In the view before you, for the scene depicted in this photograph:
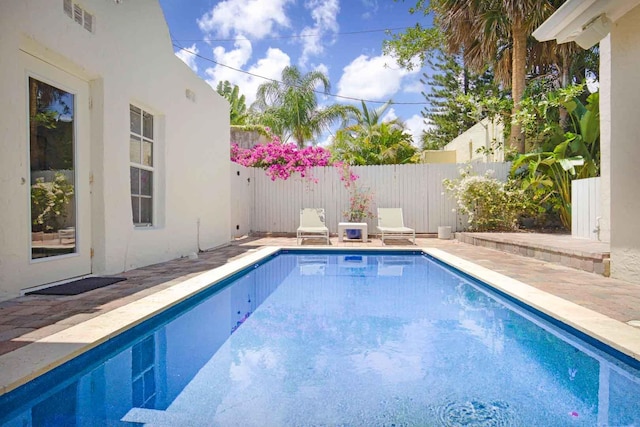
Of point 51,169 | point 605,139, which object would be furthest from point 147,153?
point 605,139

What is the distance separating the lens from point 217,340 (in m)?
3.45

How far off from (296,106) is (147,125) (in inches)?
683

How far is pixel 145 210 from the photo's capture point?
638 cm

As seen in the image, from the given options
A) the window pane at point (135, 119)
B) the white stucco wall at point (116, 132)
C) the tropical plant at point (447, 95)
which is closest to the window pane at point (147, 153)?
the white stucco wall at point (116, 132)

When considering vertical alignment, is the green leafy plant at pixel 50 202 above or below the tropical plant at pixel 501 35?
below

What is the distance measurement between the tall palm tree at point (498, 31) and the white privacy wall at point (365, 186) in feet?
8.17

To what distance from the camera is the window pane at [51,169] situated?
4.21 meters

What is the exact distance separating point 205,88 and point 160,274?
15.2 feet

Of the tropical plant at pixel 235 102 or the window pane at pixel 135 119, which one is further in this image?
the tropical plant at pixel 235 102

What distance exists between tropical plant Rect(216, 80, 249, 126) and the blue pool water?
77.3 feet

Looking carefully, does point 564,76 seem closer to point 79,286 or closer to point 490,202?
point 490,202

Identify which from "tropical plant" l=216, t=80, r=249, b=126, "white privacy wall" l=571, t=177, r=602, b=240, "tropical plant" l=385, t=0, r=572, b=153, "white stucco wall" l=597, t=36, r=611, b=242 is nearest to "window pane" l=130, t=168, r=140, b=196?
"white stucco wall" l=597, t=36, r=611, b=242

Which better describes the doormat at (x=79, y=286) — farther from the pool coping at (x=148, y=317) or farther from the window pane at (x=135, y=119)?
the window pane at (x=135, y=119)

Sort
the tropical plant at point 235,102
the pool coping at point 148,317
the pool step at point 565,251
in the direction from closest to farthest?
1. the pool coping at point 148,317
2. the pool step at point 565,251
3. the tropical plant at point 235,102
